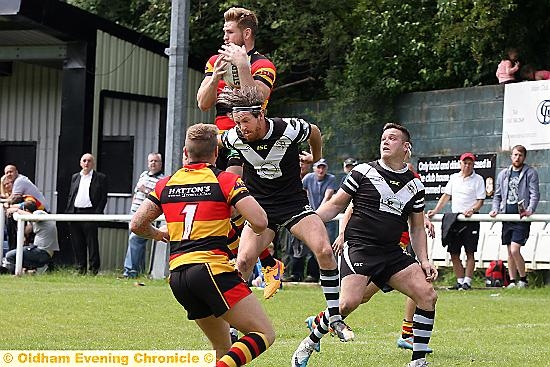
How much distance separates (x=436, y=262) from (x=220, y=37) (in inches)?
328

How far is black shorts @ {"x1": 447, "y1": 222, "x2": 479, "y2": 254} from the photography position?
19.6 meters

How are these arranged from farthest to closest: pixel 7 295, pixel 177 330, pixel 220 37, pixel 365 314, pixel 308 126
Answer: pixel 220 37 < pixel 7 295 < pixel 365 314 < pixel 177 330 < pixel 308 126

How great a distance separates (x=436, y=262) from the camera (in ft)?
70.9

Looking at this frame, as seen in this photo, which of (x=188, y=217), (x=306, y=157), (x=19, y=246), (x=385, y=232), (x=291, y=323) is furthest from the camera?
(x=19, y=246)

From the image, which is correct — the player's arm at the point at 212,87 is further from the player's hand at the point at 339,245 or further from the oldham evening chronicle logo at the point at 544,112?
the oldham evening chronicle logo at the point at 544,112

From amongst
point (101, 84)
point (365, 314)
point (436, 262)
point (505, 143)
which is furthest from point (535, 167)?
point (101, 84)

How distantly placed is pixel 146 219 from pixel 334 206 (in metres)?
2.32

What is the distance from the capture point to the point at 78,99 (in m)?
24.7

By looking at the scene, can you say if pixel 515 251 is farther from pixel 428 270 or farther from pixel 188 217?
pixel 188 217

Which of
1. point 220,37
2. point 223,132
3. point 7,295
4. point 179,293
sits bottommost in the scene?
point 7,295

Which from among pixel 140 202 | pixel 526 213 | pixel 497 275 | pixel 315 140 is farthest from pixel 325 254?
pixel 140 202

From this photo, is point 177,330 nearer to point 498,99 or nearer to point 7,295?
point 7,295

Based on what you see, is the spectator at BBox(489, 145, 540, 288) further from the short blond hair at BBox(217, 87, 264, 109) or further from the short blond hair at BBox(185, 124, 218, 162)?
the short blond hair at BBox(185, 124, 218, 162)

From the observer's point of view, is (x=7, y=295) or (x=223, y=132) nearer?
(x=223, y=132)
